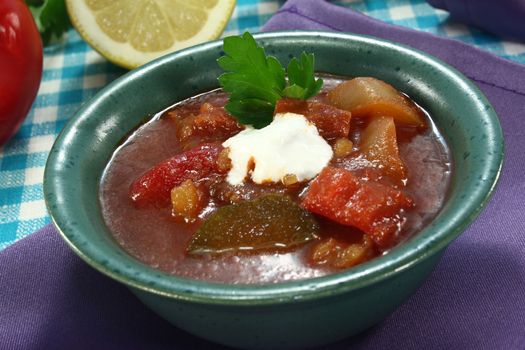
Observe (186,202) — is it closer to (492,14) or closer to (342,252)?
(342,252)

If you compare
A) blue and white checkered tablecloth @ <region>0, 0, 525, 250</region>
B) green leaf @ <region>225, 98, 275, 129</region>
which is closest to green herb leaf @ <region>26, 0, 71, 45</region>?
blue and white checkered tablecloth @ <region>0, 0, 525, 250</region>

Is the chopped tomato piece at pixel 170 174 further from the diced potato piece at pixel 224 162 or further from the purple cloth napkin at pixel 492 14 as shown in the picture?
the purple cloth napkin at pixel 492 14

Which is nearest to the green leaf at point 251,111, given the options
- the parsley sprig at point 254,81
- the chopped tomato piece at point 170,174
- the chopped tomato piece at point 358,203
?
the parsley sprig at point 254,81

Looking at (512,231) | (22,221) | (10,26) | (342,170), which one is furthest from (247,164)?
(10,26)

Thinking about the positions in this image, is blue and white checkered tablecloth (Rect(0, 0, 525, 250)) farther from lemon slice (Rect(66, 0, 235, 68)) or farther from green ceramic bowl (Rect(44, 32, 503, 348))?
green ceramic bowl (Rect(44, 32, 503, 348))

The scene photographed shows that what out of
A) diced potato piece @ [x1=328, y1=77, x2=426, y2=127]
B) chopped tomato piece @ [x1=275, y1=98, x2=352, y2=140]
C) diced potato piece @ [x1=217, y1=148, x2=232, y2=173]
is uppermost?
diced potato piece @ [x1=328, y1=77, x2=426, y2=127]

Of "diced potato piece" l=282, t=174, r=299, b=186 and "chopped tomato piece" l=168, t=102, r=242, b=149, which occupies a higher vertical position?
"diced potato piece" l=282, t=174, r=299, b=186

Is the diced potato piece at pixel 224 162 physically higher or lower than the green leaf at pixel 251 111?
lower

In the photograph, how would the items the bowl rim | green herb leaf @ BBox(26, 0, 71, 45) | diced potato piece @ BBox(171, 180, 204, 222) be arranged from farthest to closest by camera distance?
green herb leaf @ BBox(26, 0, 71, 45)
diced potato piece @ BBox(171, 180, 204, 222)
the bowl rim
